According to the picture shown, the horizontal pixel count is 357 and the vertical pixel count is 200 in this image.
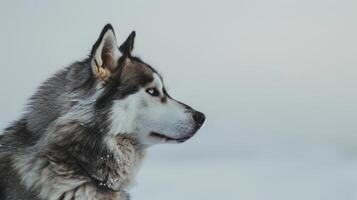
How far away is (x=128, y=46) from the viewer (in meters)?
6.57

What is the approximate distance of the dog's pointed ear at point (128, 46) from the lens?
6.47 metres

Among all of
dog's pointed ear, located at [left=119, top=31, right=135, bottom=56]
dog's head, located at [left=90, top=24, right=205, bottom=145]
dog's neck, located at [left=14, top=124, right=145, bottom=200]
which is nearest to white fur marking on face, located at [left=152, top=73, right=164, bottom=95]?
dog's head, located at [left=90, top=24, right=205, bottom=145]

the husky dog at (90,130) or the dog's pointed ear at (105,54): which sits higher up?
the dog's pointed ear at (105,54)

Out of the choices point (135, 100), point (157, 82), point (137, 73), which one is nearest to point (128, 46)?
point (137, 73)

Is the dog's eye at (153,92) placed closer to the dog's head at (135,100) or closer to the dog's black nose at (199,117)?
the dog's head at (135,100)

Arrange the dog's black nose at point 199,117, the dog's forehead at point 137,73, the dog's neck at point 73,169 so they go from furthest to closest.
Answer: the dog's black nose at point 199,117, the dog's forehead at point 137,73, the dog's neck at point 73,169

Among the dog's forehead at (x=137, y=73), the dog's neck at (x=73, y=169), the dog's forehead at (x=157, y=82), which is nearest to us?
the dog's neck at (x=73, y=169)

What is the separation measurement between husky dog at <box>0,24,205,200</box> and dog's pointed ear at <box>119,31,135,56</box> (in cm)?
2

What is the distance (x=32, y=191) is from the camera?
5.75 metres

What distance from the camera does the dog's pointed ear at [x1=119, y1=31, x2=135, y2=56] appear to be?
6.47 meters

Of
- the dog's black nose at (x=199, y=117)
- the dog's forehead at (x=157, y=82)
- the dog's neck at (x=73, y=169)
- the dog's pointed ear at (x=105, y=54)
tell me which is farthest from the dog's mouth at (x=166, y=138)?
the dog's pointed ear at (x=105, y=54)

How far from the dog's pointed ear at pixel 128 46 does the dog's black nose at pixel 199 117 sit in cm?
78

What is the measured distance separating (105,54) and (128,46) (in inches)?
15.7

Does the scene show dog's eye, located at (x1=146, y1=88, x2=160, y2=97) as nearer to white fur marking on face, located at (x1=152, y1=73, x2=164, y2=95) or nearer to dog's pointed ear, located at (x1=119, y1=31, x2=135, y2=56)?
white fur marking on face, located at (x1=152, y1=73, x2=164, y2=95)
